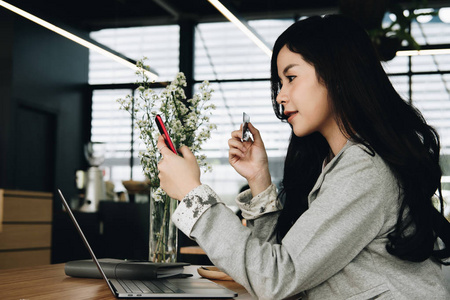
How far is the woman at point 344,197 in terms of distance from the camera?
89cm

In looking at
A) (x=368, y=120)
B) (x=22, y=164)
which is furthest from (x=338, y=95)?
(x=22, y=164)

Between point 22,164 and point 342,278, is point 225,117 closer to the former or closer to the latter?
point 22,164

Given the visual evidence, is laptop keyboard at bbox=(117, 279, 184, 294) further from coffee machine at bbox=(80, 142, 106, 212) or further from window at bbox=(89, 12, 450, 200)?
window at bbox=(89, 12, 450, 200)

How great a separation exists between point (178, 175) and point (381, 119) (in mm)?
393

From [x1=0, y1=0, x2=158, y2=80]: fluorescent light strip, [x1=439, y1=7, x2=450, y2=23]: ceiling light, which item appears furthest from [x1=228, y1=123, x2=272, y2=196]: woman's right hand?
[x1=439, y1=7, x2=450, y2=23]: ceiling light

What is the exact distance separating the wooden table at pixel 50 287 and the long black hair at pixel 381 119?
15.1 inches

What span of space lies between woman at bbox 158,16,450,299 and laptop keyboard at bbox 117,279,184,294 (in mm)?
198

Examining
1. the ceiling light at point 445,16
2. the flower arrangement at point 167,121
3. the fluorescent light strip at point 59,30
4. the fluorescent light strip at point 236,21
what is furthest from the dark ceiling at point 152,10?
the flower arrangement at point 167,121

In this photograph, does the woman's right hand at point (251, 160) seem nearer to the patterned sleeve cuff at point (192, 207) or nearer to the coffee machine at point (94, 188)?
the patterned sleeve cuff at point (192, 207)

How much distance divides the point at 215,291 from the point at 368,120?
460mm

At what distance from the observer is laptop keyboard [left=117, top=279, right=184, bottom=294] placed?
109cm

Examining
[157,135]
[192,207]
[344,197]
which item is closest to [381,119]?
[344,197]

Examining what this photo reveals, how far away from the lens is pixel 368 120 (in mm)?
1009

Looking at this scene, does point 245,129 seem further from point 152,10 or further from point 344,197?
point 152,10
